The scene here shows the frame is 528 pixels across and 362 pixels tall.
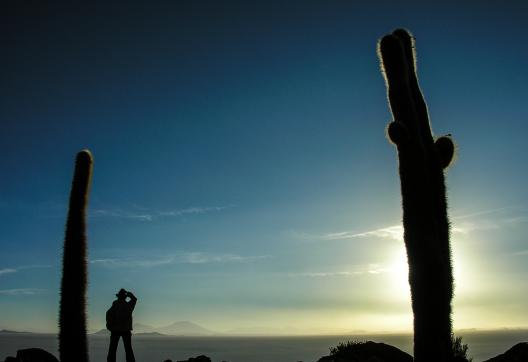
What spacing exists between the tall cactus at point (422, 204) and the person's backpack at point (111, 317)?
753cm

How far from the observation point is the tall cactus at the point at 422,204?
31.5ft

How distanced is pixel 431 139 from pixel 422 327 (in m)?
4.13

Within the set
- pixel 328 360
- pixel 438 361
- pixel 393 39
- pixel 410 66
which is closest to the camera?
pixel 438 361

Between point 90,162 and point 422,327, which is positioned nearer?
point 422,327

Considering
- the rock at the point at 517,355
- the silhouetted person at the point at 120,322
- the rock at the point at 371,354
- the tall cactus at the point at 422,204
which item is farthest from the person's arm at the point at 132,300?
the rock at the point at 517,355

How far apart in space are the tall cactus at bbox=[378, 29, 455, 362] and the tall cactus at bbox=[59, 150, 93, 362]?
26.0 feet

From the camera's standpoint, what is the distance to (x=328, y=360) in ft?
50.7

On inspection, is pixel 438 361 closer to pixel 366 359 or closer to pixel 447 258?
pixel 447 258

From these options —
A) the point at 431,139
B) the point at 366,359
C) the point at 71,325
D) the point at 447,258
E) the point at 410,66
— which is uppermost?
the point at 410,66

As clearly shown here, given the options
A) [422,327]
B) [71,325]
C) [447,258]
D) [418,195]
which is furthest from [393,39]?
[71,325]

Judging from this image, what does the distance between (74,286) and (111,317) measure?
1191 millimetres

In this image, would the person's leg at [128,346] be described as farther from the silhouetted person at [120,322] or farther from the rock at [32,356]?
the rock at [32,356]

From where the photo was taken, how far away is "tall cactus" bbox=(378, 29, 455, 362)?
9609 millimetres

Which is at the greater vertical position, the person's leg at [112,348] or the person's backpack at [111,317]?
the person's backpack at [111,317]
